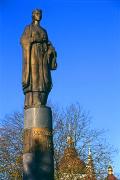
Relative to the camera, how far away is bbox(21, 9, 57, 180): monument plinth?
10.5 metres

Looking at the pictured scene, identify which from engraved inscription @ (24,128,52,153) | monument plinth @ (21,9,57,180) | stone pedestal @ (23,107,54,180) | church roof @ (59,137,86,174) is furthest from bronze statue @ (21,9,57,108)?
church roof @ (59,137,86,174)

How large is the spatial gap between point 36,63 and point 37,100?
3.55 ft

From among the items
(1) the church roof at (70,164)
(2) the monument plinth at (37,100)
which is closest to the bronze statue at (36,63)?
(2) the monument plinth at (37,100)

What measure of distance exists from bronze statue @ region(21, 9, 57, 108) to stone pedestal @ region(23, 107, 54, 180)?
1.16 feet

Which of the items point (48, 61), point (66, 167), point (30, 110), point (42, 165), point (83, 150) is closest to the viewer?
point (42, 165)

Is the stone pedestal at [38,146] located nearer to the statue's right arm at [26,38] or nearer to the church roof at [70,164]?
the statue's right arm at [26,38]

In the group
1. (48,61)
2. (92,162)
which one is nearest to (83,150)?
(92,162)

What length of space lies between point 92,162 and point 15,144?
4.69 metres

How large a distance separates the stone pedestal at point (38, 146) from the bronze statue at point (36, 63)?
0.35m

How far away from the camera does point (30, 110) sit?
11211 mm

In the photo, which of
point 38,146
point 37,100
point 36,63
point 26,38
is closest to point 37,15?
point 26,38

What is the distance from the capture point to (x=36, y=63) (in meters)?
11.8

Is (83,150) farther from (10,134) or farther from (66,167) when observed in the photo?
(10,134)

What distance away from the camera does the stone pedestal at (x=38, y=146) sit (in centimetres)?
1043
